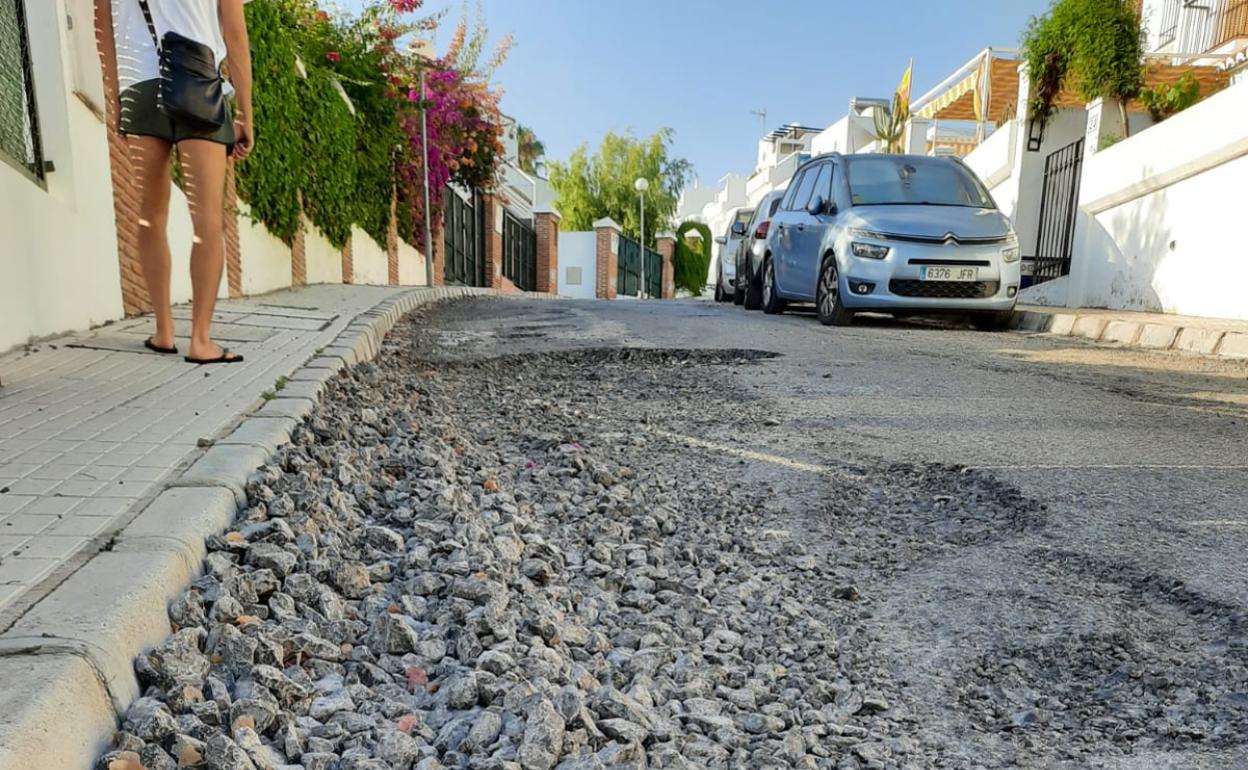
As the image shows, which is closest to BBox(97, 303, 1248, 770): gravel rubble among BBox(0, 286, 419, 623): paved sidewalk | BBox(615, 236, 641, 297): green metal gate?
BBox(0, 286, 419, 623): paved sidewalk

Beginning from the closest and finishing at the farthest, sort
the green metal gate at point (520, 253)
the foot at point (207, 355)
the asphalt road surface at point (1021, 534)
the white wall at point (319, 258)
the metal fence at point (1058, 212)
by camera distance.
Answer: the asphalt road surface at point (1021, 534) < the foot at point (207, 355) < the white wall at point (319, 258) < the metal fence at point (1058, 212) < the green metal gate at point (520, 253)

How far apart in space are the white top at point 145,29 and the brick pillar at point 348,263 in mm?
8500

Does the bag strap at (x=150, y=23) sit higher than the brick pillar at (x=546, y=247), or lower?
higher

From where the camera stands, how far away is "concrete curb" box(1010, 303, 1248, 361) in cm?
606

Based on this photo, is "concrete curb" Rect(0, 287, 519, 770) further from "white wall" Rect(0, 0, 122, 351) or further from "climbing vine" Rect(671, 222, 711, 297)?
"climbing vine" Rect(671, 222, 711, 297)

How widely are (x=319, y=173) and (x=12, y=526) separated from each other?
356 inches

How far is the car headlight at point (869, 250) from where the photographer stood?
24.1 feet

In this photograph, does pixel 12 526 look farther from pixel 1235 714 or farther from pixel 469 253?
pixel 469 253

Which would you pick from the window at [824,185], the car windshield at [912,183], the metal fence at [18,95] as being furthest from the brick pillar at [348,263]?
the metal fence at [18,95]

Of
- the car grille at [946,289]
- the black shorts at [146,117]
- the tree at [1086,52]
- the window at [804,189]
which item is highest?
the tree at [1086,52]

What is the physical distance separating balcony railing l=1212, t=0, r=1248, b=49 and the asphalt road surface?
1137cm

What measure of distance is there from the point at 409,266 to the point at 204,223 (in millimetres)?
13287

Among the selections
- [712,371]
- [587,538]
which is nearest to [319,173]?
[712,371]

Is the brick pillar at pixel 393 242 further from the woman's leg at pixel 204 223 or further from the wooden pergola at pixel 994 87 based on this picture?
the woman's leg at pixel 204 223
